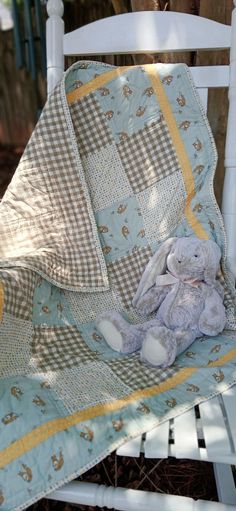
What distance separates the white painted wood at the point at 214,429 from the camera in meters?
0.61

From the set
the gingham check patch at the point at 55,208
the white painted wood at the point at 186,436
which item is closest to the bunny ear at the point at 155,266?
the gingham check patch at the point at 55,208

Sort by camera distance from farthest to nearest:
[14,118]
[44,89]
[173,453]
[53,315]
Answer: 1. [14,118]
2. [44,89]
3. [53,315]
4. [173,453]

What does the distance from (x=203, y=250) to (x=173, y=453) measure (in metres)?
0.44

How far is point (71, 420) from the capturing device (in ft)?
2.24

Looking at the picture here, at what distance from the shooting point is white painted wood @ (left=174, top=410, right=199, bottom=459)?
2.02 ft

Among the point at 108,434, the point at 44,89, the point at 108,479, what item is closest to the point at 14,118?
the point at 44,89

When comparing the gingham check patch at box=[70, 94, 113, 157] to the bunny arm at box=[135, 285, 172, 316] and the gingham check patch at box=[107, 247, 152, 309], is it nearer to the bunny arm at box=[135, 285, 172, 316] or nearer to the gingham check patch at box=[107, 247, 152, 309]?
the gingham check patch at box=[107, 247, 152, 309]

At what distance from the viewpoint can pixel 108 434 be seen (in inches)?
26.0

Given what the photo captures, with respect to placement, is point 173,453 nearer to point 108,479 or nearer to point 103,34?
point 108,479

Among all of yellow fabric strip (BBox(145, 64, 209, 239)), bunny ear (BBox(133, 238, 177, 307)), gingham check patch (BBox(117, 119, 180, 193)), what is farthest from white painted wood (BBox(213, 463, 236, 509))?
gingham check patch (BBox(117, 119, 180, 193))

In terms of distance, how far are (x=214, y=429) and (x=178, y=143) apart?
67 cm

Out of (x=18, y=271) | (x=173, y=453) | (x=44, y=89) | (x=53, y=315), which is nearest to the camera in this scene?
(x=173, y=453)

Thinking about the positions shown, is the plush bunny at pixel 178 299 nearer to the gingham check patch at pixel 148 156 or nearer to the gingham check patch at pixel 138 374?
the gingham check patch at pixel 138 374

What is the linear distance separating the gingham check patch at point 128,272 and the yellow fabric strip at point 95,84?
39cm
